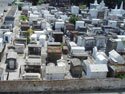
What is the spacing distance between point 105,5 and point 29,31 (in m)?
16.4

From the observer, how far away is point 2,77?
14.0 m

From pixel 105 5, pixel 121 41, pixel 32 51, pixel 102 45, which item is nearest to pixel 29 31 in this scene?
pixel 32 51

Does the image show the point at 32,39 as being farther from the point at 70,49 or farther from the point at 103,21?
the point at 103,21

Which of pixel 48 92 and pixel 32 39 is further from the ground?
pixel 32 39

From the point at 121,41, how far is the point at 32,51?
6.70 metres

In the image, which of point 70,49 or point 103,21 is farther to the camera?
point 103,21

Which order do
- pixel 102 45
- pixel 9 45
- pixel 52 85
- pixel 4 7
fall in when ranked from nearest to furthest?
pixel 52 85 → pixel 9 45 → pixel 102 45 → pixel 4 7

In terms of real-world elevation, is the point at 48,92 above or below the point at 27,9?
below

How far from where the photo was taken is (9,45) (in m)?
18.6

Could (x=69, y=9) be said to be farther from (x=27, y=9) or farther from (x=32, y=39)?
(x=32, y=39)

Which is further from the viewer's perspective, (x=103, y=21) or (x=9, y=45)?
(x=103, y=21)

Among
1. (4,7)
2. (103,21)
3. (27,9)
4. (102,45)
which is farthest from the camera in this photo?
(4,7)

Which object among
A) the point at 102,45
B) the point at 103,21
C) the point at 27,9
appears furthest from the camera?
the point at 27,9

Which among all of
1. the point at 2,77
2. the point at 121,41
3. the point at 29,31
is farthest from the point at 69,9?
the point at 2,77
